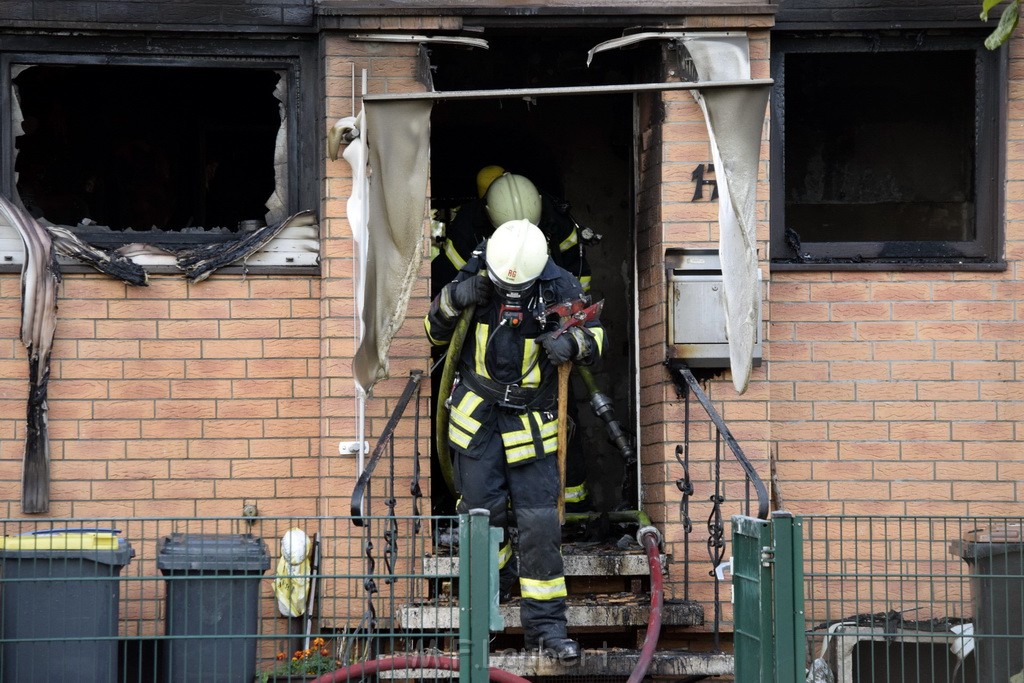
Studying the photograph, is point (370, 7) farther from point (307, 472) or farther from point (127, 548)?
point (127, 548)

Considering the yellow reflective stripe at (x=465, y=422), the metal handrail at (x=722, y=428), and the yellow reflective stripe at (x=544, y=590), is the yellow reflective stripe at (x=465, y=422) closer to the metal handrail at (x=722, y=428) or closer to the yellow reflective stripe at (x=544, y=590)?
the yellow reflective stripe at (x=544, y=590)

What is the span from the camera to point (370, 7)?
24.2 feet

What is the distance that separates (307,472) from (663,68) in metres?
2.77

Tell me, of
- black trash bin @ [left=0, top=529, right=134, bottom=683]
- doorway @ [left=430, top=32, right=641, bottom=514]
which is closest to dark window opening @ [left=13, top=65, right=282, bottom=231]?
doorway @ [left=430, top=32, right=641, bottom=514]

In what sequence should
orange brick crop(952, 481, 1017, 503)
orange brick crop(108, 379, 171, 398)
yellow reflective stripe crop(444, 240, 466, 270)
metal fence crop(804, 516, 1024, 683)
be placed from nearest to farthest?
metal fence crop(804, 516, 1024, 683), orange brick crop(108, 379, 171, 398), orange brick crop(952, 481, 1017, 503), yellow reflective stripe crop(444, 240, 466, 270)

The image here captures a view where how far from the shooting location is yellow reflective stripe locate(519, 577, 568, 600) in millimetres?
6816

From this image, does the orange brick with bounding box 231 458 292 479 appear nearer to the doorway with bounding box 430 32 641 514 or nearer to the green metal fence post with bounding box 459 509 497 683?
the doorway with bounding box 430 32 641 514

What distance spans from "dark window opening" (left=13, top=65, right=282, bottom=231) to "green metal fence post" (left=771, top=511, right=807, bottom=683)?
3719 millimetres

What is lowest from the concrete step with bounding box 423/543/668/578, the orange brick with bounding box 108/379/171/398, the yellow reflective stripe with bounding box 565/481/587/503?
the concrete step with bounding box 423/543/668/578

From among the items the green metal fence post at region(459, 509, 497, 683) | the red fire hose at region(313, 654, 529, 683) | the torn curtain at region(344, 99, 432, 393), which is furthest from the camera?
the torn curtain at region(344, 99, 432, 393)

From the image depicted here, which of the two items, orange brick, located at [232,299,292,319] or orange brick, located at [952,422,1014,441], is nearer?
orange brick, located at [232,299,292,319]

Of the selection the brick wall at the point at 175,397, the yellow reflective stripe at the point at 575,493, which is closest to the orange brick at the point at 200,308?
the brick wall at the point at 175,397

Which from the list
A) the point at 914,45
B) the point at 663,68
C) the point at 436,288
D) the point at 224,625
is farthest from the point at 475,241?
the point at 224,625

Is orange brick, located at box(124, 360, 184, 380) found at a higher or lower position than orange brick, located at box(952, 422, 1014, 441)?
higher
